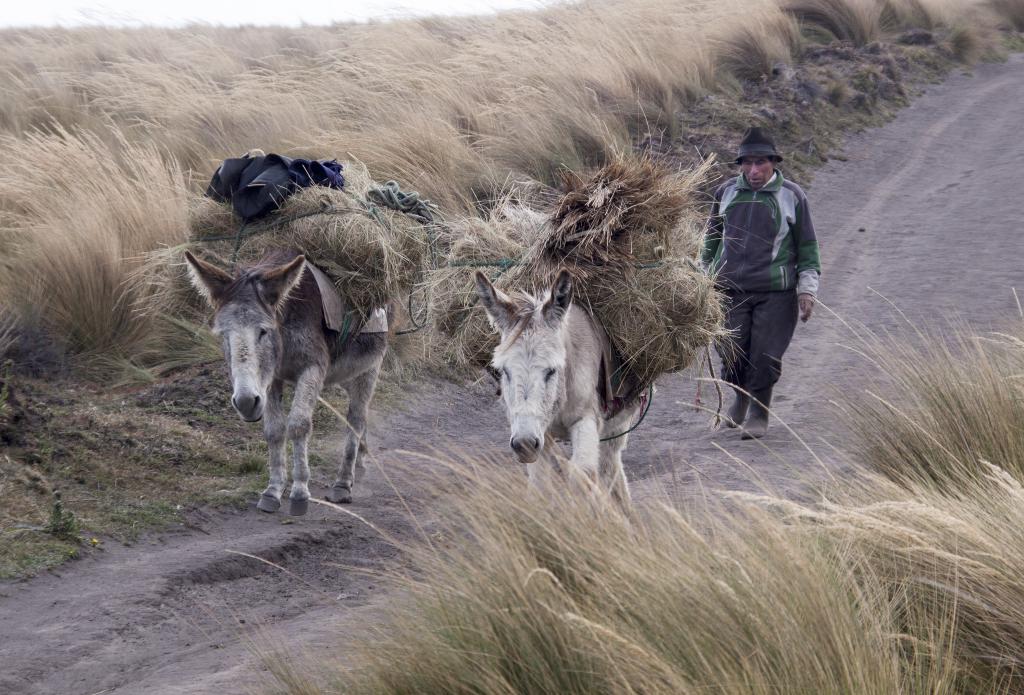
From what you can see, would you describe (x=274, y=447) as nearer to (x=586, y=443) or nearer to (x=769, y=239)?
(x=586, y=443)

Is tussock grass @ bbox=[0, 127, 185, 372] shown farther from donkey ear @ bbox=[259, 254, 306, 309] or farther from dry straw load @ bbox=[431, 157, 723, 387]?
dry straw load @ bbox=[431, 157, 723, 387]

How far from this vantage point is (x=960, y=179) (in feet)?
51.0

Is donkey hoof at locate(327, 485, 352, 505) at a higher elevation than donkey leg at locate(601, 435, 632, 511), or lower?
lower

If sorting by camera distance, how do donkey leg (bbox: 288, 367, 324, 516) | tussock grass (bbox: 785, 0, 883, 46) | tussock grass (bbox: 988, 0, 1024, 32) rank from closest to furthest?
donkey leg (bbox: 288, 367, 324, 516) → tussock grass (bbox: 785, 0, 883, 46) → tussock grass (bbox: 988, 0, 1024, 32)

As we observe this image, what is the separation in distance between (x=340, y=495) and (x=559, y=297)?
2.80 m

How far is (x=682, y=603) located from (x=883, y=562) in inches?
36.6

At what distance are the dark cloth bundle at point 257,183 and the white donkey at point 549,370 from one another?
97.4 inches

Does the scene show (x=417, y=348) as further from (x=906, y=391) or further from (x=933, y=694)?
(x=933, y=694)

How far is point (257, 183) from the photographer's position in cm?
670

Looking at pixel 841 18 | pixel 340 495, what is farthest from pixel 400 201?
pixel 841 18

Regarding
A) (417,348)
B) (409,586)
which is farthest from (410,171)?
(409,586)

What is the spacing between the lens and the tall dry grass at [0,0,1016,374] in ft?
30.5

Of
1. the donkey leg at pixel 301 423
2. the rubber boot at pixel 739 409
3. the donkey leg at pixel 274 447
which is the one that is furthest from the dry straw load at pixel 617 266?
the rubber boot at pixel 739 409

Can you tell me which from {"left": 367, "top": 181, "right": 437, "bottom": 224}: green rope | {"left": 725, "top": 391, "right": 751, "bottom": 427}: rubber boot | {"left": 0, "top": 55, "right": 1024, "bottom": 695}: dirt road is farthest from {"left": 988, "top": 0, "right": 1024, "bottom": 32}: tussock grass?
{"left": 367, "top": 181, "right": 437, "bottom": 224}: green rope
